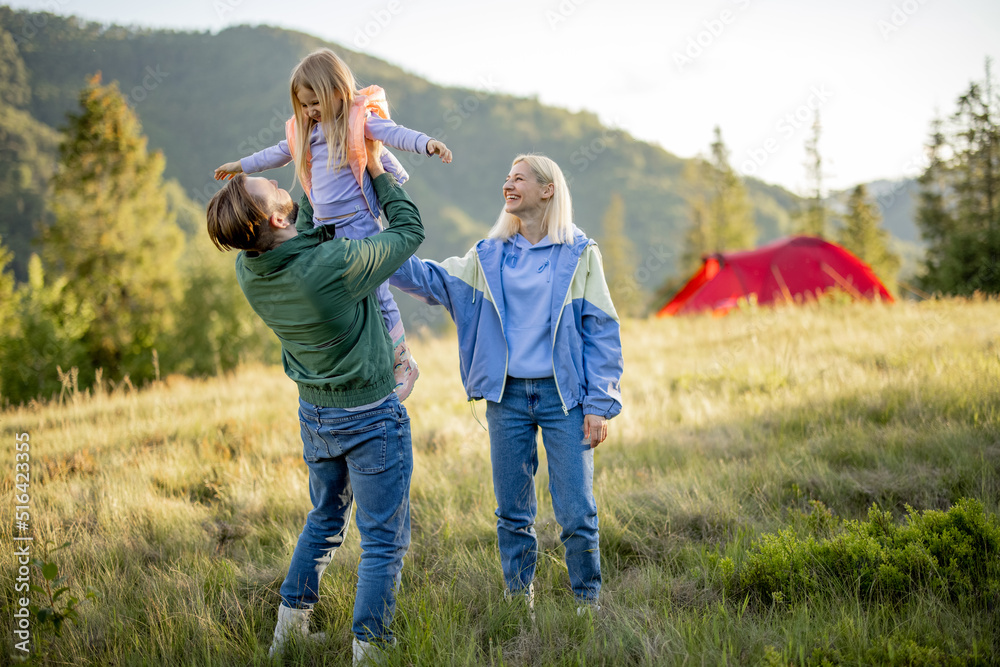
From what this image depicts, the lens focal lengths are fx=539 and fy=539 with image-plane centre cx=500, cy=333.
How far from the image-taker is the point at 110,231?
23531 millimetres

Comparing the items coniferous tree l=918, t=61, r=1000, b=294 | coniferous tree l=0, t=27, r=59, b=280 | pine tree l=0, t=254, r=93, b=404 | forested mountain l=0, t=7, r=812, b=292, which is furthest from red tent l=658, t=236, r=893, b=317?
forested mountain l=0, t=7, r=812, b=292

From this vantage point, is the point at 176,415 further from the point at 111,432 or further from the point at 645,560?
the point at 645,560

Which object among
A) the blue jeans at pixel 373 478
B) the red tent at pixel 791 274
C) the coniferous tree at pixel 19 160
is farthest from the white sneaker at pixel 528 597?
the coniferous tree at pixel 19 160

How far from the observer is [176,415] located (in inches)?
248

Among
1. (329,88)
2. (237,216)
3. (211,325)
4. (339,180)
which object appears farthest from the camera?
(211,325)

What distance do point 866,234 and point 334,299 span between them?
40.3 metres

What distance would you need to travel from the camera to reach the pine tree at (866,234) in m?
33.5

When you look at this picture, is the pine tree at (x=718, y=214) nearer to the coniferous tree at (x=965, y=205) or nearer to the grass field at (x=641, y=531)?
the coniferous tree at (x=965, y=205)

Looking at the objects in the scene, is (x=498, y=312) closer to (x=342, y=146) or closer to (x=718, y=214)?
(x=342, y=146)

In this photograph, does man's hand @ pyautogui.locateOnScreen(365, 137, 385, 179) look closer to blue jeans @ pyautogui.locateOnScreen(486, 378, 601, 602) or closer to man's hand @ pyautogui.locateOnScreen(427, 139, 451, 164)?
man's hand @ pyautogui.locateOnScreen(427, 139, 451, 164)

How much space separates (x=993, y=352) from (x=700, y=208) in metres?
43.7

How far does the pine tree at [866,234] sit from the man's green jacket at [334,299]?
3805 cm

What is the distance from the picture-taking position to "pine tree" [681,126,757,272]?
4450 cm

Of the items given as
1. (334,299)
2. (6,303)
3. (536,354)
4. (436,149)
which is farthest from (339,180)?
(6,303)
